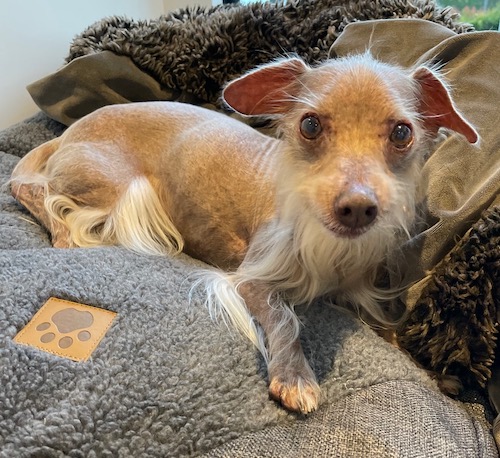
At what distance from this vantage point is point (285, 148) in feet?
4.12

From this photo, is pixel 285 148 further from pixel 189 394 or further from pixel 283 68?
pixel 189 394

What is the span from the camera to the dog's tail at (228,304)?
1.23m

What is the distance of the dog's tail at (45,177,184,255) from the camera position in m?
1.61

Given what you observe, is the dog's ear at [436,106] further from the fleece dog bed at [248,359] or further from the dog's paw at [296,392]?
the dog's paw at [296,392]

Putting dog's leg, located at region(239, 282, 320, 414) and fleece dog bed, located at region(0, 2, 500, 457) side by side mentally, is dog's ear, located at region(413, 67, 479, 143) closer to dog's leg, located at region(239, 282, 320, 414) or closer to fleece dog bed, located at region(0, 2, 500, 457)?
fleece dog bed, located at region(0, 2, 500, 457)

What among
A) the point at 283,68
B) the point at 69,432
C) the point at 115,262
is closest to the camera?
the point at 69,432

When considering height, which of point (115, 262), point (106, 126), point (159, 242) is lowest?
point (159, 242)

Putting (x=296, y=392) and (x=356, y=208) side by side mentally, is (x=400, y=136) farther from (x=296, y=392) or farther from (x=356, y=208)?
(x=296, y=392)

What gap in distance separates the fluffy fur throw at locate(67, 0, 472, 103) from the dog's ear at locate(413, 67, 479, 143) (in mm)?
783

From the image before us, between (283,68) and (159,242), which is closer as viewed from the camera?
(283,68)

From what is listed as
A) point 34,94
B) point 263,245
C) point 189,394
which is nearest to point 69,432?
→ point 189,394

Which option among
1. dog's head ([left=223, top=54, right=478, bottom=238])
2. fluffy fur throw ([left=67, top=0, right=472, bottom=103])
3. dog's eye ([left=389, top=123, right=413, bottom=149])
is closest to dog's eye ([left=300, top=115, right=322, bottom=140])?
dog's head ([left=223, top=54, right=478, bottom=238])

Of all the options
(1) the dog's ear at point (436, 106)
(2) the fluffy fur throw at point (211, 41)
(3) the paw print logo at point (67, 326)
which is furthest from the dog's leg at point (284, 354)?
(2) the fluffy fur throw at point (211, 41)

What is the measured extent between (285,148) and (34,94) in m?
1.18
